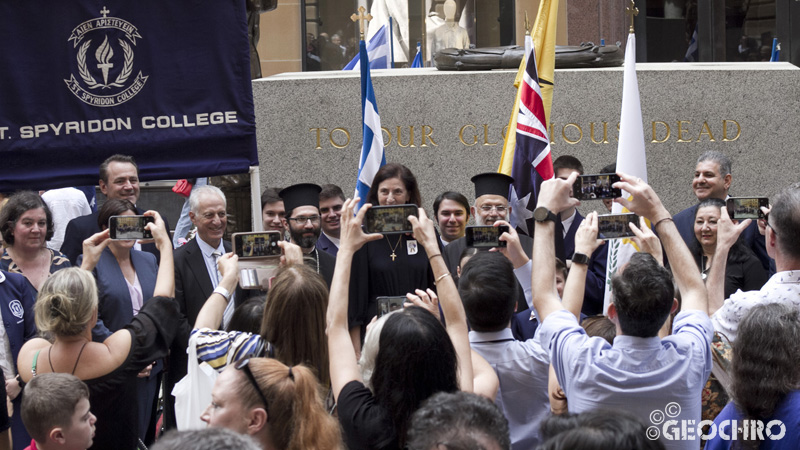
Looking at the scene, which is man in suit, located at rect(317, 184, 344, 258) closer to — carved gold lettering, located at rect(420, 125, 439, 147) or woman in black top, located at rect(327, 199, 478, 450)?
carved gold lettering, located at rect(420, 125, 439, 147)

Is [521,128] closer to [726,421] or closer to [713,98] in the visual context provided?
[713,98]

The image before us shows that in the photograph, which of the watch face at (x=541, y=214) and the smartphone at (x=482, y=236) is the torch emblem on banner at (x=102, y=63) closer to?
the smartphone at (x=482, y=236)

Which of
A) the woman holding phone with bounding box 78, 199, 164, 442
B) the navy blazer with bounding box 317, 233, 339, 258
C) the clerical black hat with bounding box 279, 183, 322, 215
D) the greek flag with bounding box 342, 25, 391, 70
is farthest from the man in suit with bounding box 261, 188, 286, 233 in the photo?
the greek flag with bounding box 342, 25, 391, 70

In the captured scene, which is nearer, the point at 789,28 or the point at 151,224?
the point at 151,224

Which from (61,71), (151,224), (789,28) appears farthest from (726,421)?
(789,28)

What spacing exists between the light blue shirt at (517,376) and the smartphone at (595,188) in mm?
888

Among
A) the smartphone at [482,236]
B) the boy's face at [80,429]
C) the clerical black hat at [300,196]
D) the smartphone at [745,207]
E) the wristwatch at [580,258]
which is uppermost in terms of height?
the clerical black hat at [300,196]

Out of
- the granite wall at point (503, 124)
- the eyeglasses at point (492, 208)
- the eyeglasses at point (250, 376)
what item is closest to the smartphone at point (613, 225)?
the eyeglasses at point (250, 376)

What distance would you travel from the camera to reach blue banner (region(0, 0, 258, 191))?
6.04 meters

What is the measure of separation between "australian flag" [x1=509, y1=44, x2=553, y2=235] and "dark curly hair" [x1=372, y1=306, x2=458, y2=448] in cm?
408

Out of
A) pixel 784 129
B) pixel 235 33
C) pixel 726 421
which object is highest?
pixel 235 33

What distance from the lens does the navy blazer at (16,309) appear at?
5023 millimetres

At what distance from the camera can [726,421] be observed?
3.15 m

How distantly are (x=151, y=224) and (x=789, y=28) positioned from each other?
1500cm
